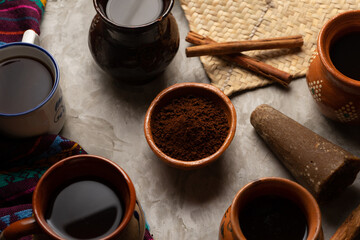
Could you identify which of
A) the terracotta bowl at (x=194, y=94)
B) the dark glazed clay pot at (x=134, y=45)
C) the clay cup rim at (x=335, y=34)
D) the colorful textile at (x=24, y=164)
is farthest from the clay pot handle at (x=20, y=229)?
the clay cup rim at (x=335, y=34)

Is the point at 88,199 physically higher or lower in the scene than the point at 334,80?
lower

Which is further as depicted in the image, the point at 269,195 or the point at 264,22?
the point at 264,22

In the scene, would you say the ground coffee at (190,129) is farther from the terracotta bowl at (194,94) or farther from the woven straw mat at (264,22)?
the woven straw mat at (264,22)

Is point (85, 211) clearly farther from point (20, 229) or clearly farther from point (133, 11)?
point (133, 11)

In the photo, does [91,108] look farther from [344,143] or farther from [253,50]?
[344,143]

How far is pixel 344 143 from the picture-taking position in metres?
1.47

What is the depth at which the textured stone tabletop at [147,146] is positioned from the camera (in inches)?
55.0

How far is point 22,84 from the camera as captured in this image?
1.34m

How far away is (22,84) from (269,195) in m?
0.70

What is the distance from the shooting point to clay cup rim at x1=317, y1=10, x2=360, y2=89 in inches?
50.4

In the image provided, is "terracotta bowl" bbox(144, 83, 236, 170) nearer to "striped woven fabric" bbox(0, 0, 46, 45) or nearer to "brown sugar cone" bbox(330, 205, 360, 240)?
"brown sugar cone" bbox(330, 205, 360, 240)

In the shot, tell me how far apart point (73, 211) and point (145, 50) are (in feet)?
1.59

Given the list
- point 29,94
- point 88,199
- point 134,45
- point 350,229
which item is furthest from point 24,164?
point 350,229

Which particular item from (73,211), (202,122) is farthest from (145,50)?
(73,211)
